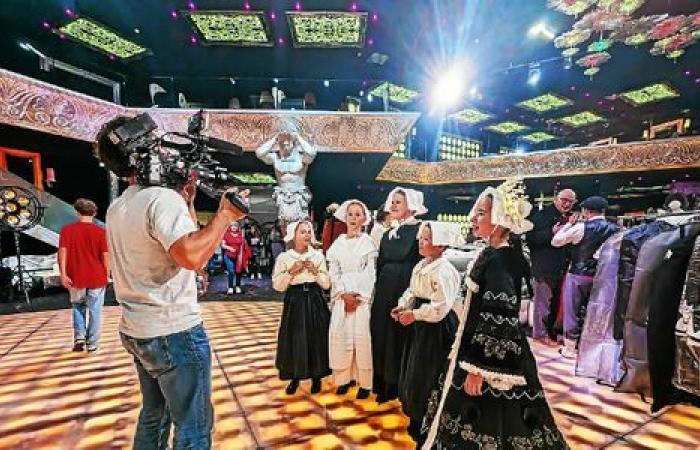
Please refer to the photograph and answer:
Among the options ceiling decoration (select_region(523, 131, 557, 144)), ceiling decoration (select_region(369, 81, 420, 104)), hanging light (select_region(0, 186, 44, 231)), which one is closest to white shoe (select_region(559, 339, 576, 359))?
hanging light (select_region(0, 186, 44, 231))

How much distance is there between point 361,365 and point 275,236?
6834 millimetres

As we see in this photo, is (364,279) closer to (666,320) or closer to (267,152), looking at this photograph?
(666,320)

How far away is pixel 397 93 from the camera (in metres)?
14.7

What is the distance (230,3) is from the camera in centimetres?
866

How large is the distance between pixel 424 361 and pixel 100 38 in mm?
12259

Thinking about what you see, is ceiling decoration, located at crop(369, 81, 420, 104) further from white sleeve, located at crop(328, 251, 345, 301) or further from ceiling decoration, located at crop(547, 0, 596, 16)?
white sleeve, located at crop(328, 251, 345, 301)

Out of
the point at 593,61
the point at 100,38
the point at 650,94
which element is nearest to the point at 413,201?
the point at 100,38

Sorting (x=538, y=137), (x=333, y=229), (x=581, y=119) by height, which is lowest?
(x=333, y=229)

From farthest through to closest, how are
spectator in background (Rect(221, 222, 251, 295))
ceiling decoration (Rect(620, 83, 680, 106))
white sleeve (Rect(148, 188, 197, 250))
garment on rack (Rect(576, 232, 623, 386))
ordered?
ceiling decoration (Rect(620, 83, 680, 106)) → spectator in background (Rect(221, 222, 251, 295)) → garment on rack (Rect(576, 232, 623, 386)) → white sleeve (Rect(148, 188, 197, 250))

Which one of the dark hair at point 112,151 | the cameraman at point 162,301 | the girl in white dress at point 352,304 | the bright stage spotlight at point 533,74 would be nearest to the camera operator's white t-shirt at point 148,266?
the cameraman at point 162,301

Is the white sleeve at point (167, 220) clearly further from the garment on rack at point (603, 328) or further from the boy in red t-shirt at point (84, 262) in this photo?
the garment on rack at point (603, 328)

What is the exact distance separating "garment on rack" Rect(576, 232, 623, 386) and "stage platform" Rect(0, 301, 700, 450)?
14 cm

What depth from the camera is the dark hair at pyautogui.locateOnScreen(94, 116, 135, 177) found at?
4.22ft

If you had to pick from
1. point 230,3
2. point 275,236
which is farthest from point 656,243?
point 230,3
